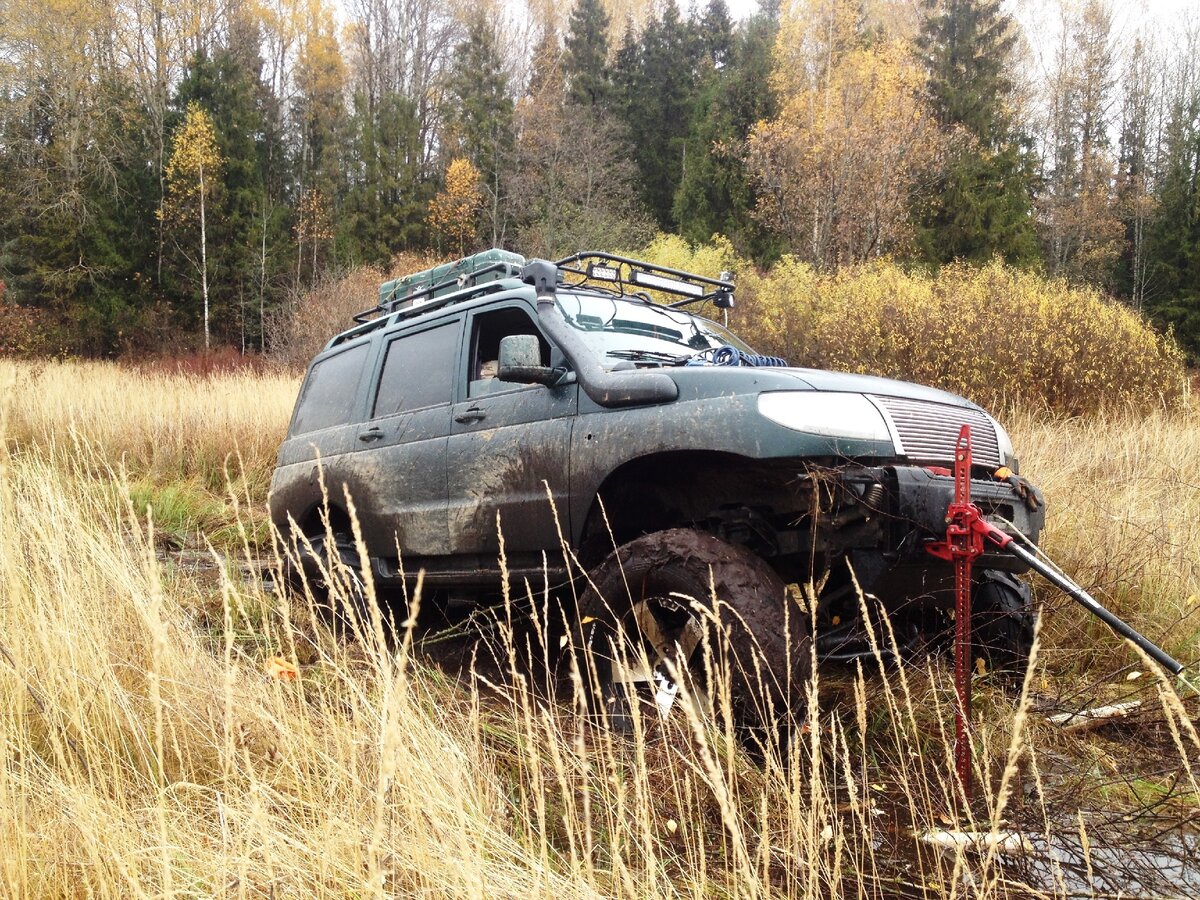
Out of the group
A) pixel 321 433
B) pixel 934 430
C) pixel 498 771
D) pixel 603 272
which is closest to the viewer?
pixel 498 771

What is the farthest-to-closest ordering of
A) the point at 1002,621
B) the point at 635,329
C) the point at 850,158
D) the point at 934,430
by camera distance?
the point at 850,158, the point at 635,329, the point at 1002,621, the point at 934,430

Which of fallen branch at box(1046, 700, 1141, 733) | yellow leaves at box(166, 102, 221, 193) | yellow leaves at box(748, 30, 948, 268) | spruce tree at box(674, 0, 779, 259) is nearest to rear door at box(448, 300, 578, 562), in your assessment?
fallen branch at box(1046, 700, 1141, 733)

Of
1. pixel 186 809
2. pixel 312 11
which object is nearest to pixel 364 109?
pixel 312 11

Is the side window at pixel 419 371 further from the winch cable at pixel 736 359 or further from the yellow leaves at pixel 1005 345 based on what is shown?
the yellow leaves at pixel 1005 345

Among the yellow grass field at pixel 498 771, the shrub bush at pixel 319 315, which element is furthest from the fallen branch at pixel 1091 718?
the shrub bush at pixel 319 315

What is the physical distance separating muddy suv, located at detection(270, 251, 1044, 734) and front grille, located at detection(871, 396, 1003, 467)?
1 cm

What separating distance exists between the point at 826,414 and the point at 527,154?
3245cm

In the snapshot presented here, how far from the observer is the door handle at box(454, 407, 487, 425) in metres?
4.04

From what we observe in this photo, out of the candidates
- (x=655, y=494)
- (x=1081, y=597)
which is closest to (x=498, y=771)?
(x=655, y=494)

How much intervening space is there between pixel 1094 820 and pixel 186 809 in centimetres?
254

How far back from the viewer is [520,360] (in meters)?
3.44

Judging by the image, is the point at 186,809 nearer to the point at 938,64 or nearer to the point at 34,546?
the point at 34,546

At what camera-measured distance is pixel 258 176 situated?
105ft

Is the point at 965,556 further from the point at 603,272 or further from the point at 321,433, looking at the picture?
the point at 321,433
